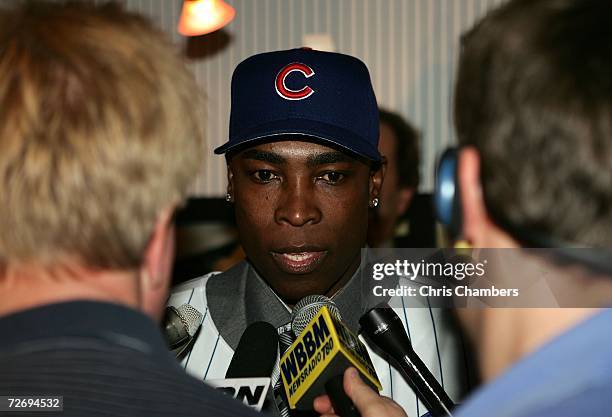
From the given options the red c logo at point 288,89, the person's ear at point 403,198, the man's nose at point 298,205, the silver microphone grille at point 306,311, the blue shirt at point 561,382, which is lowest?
the person's ear at point 403,198

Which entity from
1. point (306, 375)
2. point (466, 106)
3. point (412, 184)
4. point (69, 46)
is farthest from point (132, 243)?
point (412, 184)

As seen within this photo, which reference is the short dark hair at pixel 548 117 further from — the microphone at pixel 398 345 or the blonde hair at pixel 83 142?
the microphone at pixel 398 345

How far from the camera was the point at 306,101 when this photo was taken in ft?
6.30

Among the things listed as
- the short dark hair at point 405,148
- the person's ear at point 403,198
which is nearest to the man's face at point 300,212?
the person's ear at point 403,198

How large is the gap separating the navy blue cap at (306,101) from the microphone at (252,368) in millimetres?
493

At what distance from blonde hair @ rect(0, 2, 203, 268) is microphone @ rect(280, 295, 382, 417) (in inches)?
20.1

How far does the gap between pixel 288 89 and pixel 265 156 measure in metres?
0.18

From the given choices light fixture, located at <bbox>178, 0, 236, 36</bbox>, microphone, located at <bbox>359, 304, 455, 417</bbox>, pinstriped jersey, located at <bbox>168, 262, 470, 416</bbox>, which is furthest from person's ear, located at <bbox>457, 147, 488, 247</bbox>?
light fixture, located at <bbox>178, 0, 236, 36</bbox>

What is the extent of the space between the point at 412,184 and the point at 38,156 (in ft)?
8.77

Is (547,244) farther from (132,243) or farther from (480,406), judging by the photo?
(132,243)

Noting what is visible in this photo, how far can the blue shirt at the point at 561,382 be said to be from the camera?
2.21ft

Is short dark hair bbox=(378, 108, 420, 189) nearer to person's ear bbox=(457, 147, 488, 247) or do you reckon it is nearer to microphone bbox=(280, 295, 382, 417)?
microphone bbox=(280, 295, 382, 417)

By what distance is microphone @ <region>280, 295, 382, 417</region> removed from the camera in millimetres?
1342

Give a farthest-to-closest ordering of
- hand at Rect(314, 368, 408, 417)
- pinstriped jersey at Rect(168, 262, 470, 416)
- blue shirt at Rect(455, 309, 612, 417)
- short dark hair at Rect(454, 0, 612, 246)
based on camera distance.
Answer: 1. pinstriped jersey at Rect(168, 262, 470, 416)
2. hand at Rect(314, 368, 408, 417)
3. short dark hair at Rect(454, 0, 612, 246)
4. blue shirt at Rect(455, 309, 612, 417)
